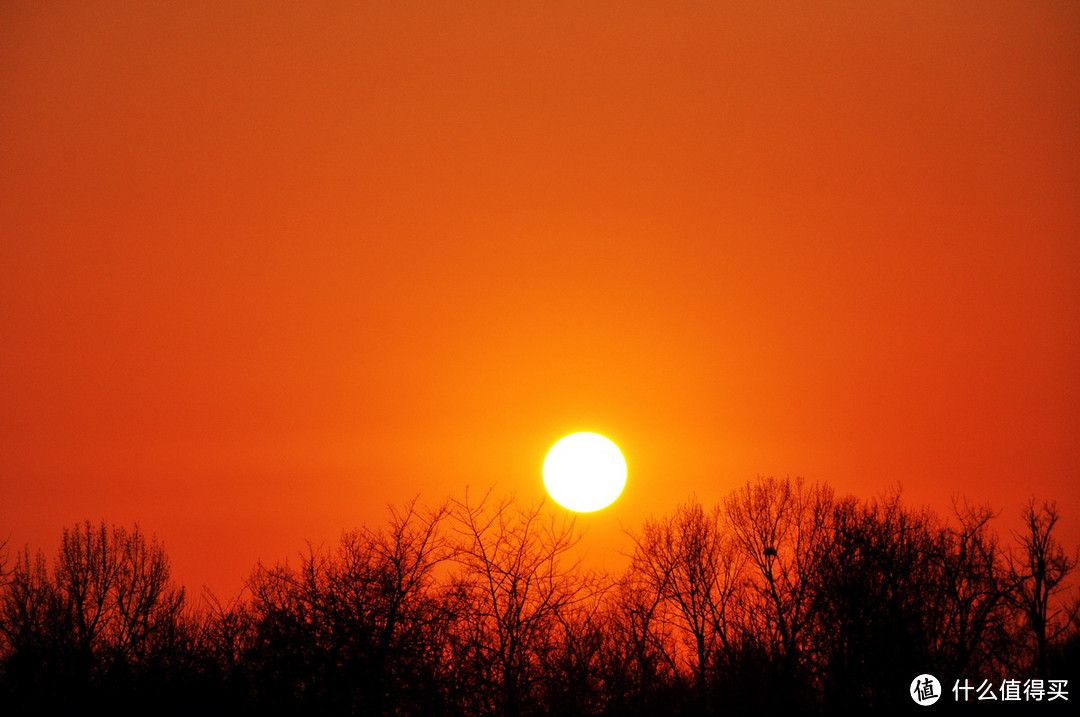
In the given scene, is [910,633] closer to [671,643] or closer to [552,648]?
[671,643]

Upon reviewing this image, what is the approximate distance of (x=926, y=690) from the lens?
26094 millimetres

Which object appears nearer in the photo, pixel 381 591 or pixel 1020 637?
pixel 381 591

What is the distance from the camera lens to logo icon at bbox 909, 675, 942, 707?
25188 mm

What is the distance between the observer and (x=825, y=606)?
30875mm

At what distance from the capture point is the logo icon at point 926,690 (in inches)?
992

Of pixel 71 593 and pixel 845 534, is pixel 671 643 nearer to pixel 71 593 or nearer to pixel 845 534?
pixel 845 534

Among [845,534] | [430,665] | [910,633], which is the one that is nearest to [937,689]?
[910,633]

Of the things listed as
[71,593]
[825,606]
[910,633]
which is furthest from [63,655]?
[910,633]

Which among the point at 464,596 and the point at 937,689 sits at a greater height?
the point at 464,596

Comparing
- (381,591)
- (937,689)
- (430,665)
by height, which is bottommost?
(937,689)

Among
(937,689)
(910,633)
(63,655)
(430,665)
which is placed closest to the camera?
(430,665)

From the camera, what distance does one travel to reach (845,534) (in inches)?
1368

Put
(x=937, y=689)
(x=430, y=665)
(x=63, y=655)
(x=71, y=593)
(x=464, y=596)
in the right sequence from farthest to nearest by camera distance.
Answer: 1. (x=71, y=593)
2. (x=63, y=655)
3. (x=937, y=689)
4. (x=464, y=596)
5. (x=430, y=665)

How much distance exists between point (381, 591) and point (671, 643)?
53.5ft
